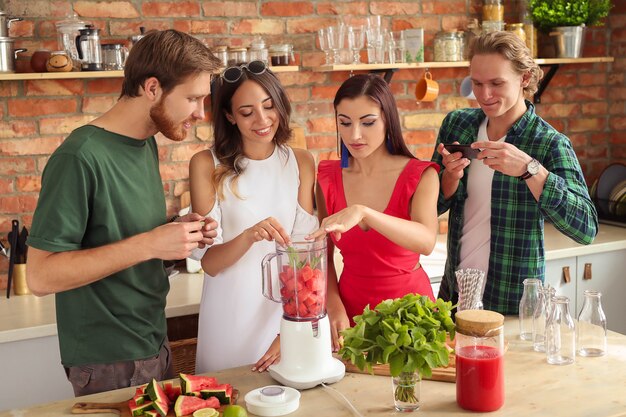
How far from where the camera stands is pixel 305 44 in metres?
3.75

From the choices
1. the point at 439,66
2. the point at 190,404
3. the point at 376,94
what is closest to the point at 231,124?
the point at 376,94

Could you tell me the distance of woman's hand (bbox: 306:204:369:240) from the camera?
81.0 inches

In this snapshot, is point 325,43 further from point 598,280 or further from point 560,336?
point 560,336

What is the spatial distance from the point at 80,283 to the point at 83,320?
0.16 metres

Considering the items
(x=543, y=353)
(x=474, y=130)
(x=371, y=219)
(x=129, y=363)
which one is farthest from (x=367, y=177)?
(x=129, y=363)

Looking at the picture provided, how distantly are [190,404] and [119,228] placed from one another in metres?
0.53

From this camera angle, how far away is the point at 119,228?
6.89 ft

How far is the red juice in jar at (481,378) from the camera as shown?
5.86 ft

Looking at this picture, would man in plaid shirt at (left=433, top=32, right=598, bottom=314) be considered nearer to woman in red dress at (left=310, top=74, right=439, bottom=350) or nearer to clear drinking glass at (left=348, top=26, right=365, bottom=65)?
woman in red dress at (left=310, top=74, right=439, bottom=350)

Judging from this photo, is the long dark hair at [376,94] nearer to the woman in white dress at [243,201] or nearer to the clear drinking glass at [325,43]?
the woman in white dress at [243,201]

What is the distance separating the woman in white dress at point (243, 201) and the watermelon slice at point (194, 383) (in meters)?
0.49

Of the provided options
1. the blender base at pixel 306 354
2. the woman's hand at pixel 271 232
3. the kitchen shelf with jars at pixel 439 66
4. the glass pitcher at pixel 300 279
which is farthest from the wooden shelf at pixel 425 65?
the blender base at pixel 306 354

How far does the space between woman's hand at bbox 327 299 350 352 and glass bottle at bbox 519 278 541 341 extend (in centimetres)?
49

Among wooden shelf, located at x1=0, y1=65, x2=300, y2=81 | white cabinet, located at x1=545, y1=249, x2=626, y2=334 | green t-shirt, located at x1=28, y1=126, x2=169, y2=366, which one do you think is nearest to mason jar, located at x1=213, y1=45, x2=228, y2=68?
wooden shelf, located at x1=0, y1=65, x2=300, y2=81
